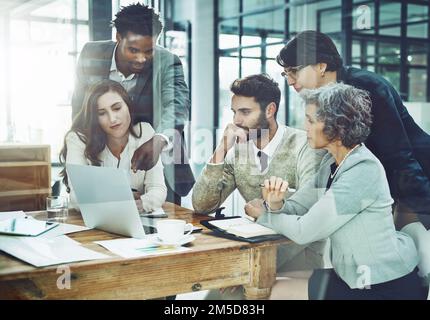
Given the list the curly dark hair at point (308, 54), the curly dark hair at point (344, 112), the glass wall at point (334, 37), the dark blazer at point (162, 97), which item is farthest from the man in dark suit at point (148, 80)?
the curly dark hair at point (344, 112)

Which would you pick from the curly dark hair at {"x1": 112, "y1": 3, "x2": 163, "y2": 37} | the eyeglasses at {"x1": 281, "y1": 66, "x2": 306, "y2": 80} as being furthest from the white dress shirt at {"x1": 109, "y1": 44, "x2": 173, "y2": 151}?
the eyeglasses at {"x1": 281, "y1": 66, "x2": 306, "y2": 80}

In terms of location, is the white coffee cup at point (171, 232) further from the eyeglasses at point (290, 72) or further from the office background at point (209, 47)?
the eyeglasses at point (290, 72)

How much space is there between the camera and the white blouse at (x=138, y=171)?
1866mm

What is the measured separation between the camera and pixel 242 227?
69.7 inches

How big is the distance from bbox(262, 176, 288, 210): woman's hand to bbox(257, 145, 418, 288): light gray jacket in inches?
1.1

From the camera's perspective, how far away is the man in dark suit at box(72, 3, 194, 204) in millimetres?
1847

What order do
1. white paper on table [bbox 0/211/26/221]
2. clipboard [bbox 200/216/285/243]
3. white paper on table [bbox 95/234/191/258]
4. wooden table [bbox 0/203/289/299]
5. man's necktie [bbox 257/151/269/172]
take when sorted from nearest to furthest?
wooden table [bbox 0/203/289/299] → white paper on table [bbox 95/234/191/258] → clipboard [bbox 200/216/285/243] → white paper on table [bbox 0/211/26/221] → man's necktie [bbox 257/151/269/172]

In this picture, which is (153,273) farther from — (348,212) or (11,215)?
(348,212)

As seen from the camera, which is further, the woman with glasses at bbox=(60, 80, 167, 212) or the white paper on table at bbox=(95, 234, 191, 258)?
the woman with glasses at bbox=(60, 80, 167, 212)

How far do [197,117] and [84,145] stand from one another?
426 millimetres

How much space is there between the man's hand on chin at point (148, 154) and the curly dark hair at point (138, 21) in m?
0.39

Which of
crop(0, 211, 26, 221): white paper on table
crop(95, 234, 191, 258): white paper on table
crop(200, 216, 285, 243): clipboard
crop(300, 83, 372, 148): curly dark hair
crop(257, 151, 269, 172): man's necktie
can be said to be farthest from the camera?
crop(257, 151, 269, 172): man's necktie

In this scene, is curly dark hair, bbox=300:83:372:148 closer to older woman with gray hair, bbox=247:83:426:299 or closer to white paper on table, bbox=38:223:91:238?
older woman with gray hair, bbox=247:83:426:299

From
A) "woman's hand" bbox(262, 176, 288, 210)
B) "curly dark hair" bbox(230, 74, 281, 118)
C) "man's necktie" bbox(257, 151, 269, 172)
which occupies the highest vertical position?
"curly dark hair" bbox(230, 74, 281, 118)
